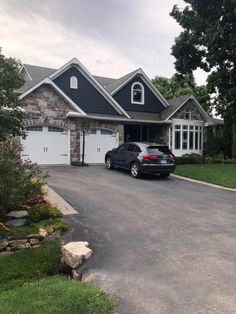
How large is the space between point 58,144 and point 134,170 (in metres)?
5.96

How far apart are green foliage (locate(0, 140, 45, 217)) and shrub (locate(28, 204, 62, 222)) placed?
413mm

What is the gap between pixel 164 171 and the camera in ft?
49.0

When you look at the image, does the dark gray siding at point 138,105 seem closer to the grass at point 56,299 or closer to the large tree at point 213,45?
the large tree at point 213,45

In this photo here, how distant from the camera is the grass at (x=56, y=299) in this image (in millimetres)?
3994

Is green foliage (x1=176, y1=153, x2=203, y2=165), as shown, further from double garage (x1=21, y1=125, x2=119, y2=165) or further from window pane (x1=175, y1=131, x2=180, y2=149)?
double garage (x1=21, y1=125, x2=119, y2=165)

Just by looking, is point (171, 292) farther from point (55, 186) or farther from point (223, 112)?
point (223, 112)

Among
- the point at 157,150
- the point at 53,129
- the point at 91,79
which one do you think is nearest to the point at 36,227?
the point at 157,150

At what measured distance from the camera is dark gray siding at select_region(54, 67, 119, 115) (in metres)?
20.4

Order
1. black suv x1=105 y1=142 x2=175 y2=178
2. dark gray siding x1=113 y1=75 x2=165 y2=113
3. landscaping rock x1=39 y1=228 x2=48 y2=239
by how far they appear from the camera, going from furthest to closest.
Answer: dark gray siding x1=113 y1=75 x2=165 y2=113, black suv x1=105 y1=142 x2=175 y2=178, landscaping rock x1=39 y1=228 x2=48 y2=239

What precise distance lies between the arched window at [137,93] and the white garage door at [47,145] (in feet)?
23.2

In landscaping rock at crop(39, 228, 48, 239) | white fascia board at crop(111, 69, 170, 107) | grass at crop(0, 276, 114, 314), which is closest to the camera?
grass at crop(0, 276, 114, 314)

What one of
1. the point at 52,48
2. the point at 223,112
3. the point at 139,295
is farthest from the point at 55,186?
the point at 223,112

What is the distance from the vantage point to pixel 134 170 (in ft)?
49.9

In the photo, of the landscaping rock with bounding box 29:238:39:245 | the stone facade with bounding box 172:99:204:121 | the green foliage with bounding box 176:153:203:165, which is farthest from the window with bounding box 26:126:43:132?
the landscaping rock with bounding box 29:238:39:245
